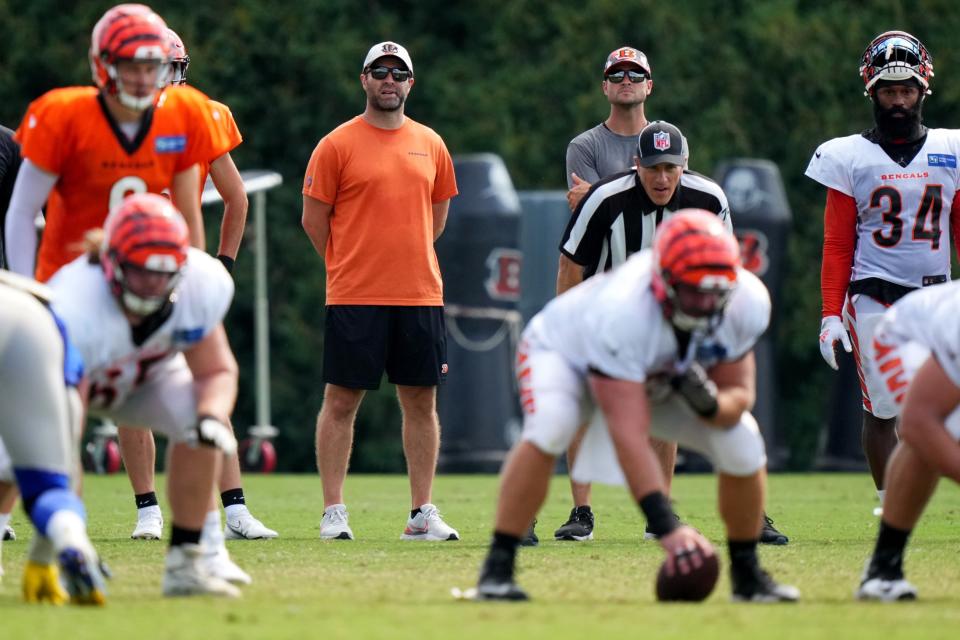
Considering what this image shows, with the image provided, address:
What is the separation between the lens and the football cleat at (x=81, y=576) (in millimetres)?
5395

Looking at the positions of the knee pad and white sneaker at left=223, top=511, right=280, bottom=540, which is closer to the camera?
the knee pad

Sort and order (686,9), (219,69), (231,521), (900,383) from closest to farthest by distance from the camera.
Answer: (900,383) < (231,521) < (219,69) < (686,9)

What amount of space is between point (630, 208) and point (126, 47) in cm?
251

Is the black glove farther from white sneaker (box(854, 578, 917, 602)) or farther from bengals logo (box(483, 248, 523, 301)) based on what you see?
bengals logo (box(483, 248, 523, 301))

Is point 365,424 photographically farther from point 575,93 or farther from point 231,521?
point 231,521

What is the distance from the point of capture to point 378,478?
15211 mm

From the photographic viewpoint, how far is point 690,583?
5723mm

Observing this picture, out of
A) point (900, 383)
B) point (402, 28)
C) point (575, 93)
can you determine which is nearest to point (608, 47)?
point (575, 93)

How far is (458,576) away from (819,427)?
57.6ft

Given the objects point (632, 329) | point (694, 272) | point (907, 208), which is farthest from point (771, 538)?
point (694, 272)

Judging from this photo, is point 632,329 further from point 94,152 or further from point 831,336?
point 831,336

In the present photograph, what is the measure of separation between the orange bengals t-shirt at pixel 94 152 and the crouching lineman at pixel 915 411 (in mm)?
2520

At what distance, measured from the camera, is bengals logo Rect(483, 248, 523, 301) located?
17.5 metres

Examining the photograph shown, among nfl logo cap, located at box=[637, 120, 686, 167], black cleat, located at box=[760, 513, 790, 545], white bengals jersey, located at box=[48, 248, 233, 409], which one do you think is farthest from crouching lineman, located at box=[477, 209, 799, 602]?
black cleat, located at box=[760, 513, 790, 545]
